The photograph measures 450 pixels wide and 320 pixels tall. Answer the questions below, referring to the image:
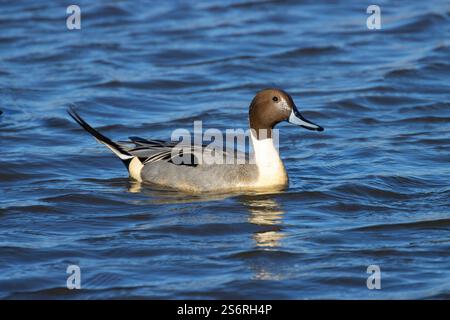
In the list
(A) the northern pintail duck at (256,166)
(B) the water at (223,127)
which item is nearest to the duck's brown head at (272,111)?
(A) the northern pintail duck at (256,166)

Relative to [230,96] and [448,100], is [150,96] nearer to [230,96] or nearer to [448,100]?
[230,96]

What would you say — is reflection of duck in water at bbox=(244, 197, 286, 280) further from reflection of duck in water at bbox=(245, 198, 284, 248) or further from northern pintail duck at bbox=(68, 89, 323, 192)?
northern pintail duck at bbox=(68, 89, 323, 192)

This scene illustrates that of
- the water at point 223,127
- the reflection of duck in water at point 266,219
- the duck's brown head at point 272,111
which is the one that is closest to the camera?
the water at point 223,127

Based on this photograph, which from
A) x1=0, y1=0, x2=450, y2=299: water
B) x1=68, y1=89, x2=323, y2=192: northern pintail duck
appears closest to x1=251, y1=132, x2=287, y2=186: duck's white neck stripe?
x1=68, y1=89, x2=323, y2=192: northern pintail duck

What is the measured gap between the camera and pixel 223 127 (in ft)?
37.9

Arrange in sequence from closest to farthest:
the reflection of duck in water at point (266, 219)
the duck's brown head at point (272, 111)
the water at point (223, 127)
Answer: the water at point (223, 127)
the reflection of duck in water at point (266, 219)
the duck's brown head at point (272, 111)

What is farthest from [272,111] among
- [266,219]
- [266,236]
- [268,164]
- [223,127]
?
[223,127]

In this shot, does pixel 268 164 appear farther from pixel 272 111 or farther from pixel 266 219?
pixel 266 219

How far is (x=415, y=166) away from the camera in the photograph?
10023 millimetres

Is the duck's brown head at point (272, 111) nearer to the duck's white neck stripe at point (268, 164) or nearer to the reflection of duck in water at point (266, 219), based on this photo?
the duck's white neck stripe at point (268, 164)

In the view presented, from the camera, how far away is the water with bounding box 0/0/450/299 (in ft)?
24.1

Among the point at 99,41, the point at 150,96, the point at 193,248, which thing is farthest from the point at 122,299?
the point at 99,41

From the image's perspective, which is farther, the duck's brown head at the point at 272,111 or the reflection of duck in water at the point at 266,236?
the duck's brown head at the point at 272,111

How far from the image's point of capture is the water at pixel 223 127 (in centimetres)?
734
